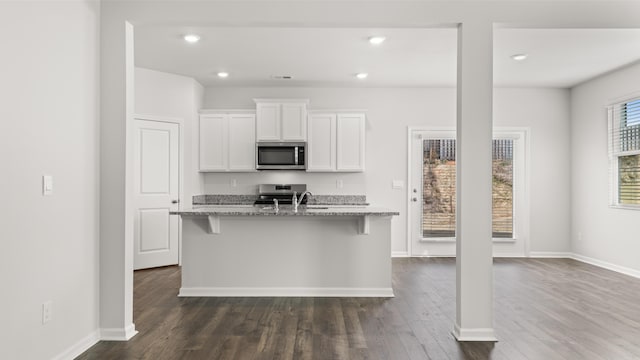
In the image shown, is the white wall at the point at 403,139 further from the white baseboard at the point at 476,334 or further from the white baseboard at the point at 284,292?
the white baseboard at the point at 476,334

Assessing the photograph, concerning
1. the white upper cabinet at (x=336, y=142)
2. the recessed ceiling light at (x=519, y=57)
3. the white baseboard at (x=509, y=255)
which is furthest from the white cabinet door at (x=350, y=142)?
the white baseboard at (x=509, y=255)

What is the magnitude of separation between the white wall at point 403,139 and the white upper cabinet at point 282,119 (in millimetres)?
489

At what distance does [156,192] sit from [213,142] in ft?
3.53

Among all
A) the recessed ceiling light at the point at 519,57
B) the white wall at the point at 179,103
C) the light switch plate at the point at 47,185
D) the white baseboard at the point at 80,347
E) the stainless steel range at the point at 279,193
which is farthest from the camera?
the stainless steel range at the point at 279,193

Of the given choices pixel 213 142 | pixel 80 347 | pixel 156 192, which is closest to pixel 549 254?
pixel 213 142

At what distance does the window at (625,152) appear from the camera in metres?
5.38

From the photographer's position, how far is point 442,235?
6.63 meters

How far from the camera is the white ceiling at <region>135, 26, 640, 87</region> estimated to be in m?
4.25

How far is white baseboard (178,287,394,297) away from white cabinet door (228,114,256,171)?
231cm

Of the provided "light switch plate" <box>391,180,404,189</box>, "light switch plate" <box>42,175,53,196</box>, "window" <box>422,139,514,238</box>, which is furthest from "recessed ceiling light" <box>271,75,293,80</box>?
"light switch plate" <box>42,175,53,196</box>

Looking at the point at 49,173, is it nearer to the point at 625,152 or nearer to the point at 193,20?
the point at 193,20

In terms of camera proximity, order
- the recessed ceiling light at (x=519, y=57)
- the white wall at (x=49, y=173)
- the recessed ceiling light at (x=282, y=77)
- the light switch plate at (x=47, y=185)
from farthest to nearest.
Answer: the recessed ceiling light at (x=282, y=77), the recessed ceiling light at (x=519, y=57), the light switch plate at (x=47, y=185), the white wall at (x=49, y=173)

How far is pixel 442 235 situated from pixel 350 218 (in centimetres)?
281

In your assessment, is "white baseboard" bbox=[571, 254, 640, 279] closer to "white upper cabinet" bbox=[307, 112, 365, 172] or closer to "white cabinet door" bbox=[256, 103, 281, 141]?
"white upper cabinet" bbox=[307, 112, 365, 172]
